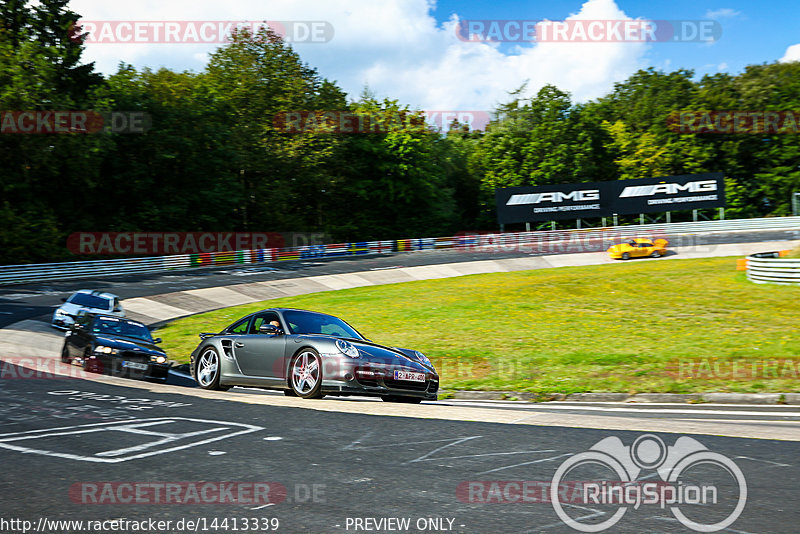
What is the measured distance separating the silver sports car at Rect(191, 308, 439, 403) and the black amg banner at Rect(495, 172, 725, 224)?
140 ft

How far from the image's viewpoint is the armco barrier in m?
22.9

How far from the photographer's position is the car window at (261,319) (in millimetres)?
10922

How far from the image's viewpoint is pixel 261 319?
1121 cm

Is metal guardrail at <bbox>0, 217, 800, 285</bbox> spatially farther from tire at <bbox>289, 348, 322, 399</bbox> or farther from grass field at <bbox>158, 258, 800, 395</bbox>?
tire at <bbox>289, 348, 322, 399</bbox>

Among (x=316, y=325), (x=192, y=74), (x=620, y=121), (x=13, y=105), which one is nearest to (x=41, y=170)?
(x=13, y=105)

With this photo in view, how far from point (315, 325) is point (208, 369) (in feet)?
7.71

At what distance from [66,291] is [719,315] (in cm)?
2732

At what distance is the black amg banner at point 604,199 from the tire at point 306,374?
43.5m

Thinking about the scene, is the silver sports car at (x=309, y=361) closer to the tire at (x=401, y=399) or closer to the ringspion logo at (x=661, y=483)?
the tire at (x=401, y=399)

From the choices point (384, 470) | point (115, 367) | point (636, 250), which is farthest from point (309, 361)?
point (636, 250)

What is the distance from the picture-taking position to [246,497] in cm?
481

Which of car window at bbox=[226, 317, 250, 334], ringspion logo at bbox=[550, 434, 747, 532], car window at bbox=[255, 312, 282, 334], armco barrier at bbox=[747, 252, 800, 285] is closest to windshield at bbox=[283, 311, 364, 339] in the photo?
car window at bbox=[255, 312, 282, 334]

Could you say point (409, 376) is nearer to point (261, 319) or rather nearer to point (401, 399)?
point (401, 399)

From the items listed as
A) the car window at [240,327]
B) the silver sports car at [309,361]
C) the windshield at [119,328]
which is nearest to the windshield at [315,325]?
the silver sports car at [309,361]
